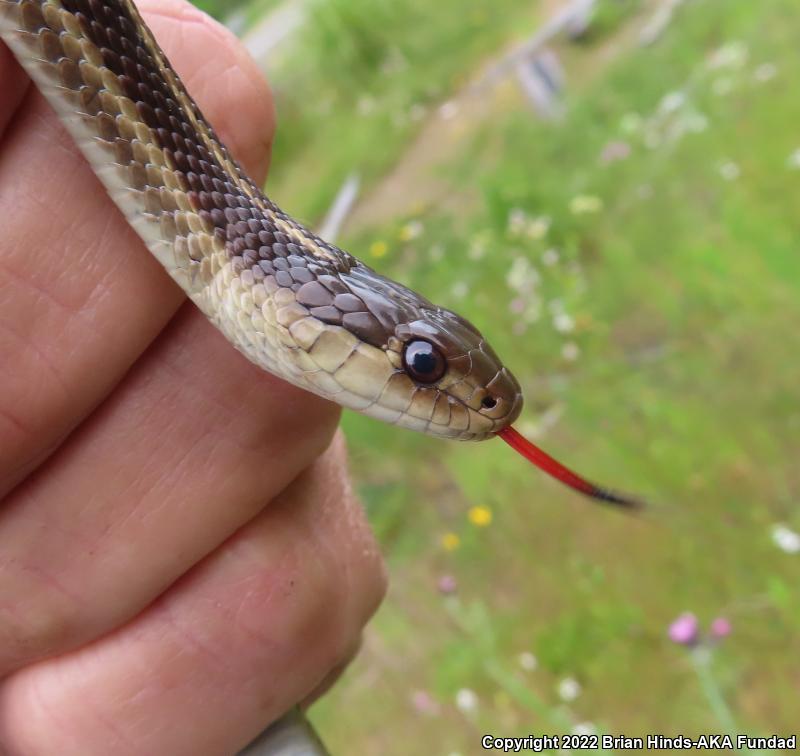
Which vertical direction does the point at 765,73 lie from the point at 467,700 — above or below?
below

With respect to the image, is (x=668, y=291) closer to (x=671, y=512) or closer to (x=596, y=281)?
(x=596, y=281)

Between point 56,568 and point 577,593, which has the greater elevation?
point 56,568

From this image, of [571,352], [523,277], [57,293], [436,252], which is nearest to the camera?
[57,293]

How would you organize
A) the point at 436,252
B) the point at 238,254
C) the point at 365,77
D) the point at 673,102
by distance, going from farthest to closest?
the point at 365,77
the point at 436,252
the point at 673,102
the point at 238,254

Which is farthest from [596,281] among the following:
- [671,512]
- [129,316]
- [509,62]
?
[509,62]

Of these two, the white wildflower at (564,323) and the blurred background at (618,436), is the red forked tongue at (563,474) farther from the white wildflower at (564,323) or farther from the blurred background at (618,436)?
the white wildflower at (564,323)

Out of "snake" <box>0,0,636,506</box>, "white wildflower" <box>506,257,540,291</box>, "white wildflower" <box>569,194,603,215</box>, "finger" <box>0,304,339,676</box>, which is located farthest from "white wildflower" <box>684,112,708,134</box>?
"finger" <box>0,304,339,676</box>

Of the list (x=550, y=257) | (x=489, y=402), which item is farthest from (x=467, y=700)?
(x=550, y=257)

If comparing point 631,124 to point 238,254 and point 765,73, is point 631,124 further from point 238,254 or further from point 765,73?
point 238,254
